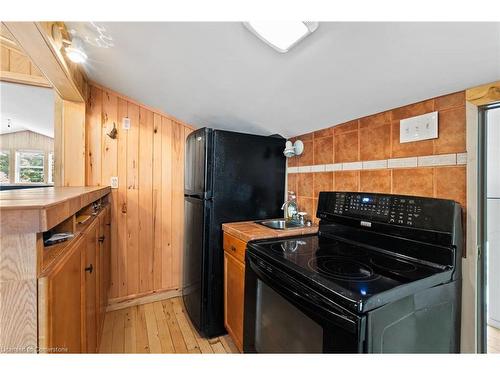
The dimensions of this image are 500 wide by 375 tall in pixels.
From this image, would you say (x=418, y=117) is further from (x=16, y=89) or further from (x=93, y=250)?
(x=16, y=89)

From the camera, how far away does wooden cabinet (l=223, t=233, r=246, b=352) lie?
4.69 ft

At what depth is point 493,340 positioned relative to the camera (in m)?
1.31

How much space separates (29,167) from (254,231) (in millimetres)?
9631

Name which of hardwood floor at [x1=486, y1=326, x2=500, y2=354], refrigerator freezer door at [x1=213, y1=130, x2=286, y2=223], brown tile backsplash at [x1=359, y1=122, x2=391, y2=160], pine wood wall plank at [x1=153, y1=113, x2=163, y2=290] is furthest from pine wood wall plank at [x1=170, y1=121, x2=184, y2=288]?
hardwood floor at [x1=486, y1=326, x2=500, y2=354]

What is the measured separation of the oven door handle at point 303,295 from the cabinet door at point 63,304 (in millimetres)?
747

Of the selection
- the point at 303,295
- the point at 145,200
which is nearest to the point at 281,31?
the point at 303,295

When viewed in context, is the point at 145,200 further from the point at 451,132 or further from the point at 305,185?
the point at 451,132

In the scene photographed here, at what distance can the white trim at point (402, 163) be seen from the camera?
1041mm

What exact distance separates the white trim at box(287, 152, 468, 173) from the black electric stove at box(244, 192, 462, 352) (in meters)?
0.20

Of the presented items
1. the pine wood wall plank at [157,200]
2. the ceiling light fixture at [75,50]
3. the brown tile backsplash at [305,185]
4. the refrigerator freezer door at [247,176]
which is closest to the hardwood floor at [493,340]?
the brown tile backsplash at [305,185]

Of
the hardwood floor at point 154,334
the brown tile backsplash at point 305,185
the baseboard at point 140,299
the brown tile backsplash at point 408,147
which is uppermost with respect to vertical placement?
the brown tile backsplash at point 408,147

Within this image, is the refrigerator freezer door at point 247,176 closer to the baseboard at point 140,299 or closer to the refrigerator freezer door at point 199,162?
the refrigerator freezer door at point 199,162
